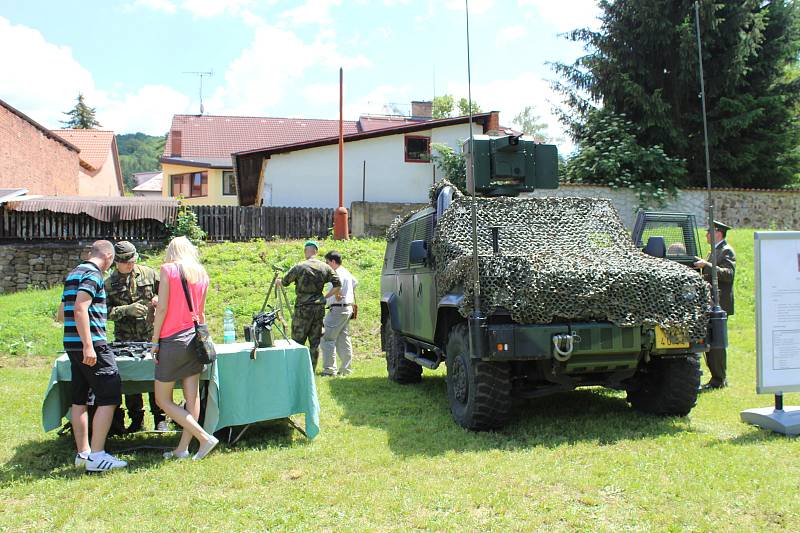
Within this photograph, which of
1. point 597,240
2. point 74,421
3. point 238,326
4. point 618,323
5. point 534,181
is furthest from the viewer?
point 238,326

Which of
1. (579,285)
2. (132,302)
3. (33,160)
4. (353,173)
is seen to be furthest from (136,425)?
(33,160)

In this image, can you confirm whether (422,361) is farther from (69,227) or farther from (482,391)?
(69,227)

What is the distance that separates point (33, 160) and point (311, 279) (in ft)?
93.5

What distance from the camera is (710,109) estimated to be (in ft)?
76.8

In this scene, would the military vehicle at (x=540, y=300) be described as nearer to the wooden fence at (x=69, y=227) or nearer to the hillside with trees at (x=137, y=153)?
the wooden fence at (x=69, y=227)

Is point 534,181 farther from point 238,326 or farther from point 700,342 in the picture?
point 238,326

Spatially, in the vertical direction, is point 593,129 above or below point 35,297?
above

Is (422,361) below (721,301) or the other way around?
below

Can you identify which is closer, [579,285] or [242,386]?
[579,285]

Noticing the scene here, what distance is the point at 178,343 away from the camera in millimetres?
5355

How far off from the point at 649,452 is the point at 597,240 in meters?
2.32

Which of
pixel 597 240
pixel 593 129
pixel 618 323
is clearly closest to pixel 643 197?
pixel 593 129

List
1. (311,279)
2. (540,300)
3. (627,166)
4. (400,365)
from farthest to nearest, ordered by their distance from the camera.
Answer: (627,166), (311,279), (400,365), (540,300)

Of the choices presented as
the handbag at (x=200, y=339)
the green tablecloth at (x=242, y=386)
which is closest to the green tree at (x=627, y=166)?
the green tablecloth at (x=242, y=386)
